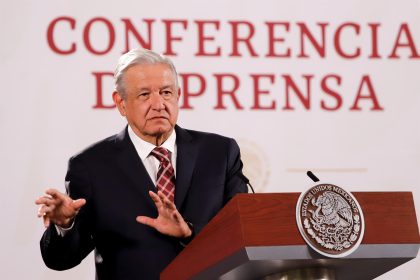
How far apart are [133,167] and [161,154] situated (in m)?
0.10

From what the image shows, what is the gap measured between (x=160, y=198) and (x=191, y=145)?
0.61 meters

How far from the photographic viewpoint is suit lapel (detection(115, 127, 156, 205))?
7.89 feet

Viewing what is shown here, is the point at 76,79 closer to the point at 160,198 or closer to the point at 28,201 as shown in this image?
the point at 28,201

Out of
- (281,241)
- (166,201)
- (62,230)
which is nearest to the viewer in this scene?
(281,241)

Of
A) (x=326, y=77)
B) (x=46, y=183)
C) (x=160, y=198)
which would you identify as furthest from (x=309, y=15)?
(x=160, y=198)

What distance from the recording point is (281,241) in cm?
153

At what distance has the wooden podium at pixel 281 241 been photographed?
1.52 meters

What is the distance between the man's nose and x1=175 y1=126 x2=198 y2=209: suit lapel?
0.53 ft

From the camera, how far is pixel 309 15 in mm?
3668

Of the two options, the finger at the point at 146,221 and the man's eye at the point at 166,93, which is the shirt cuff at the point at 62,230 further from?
the man's eye at the point at 166,93

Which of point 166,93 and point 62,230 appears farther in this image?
point 166,93

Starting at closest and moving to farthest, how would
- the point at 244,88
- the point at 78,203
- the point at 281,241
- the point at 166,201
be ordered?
the point at 281,241 → the point at 166,201 → the point at 78,203 → the point at 244,88

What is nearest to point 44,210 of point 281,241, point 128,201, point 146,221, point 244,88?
point 146,221

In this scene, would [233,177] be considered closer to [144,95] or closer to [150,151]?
[150,151]
